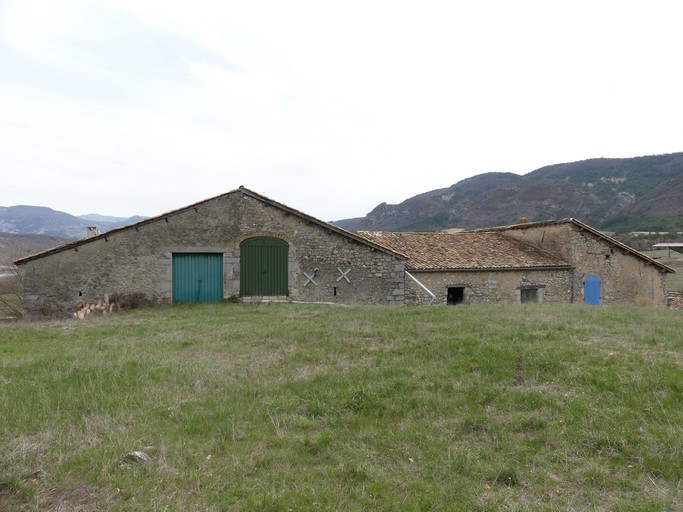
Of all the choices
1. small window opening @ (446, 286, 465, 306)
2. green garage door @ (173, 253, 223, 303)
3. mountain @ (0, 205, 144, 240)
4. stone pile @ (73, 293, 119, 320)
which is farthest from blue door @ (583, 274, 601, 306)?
mountain @ (0, 205, 144, 240)

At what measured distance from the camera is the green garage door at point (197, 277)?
1494 cm

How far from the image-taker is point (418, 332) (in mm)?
8711

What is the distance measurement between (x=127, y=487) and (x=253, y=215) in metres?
12.5

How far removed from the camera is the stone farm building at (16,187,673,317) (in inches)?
560

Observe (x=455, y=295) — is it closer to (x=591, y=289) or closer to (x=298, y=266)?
(x=591, y=289)

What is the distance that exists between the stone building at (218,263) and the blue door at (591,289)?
8852 millimetres

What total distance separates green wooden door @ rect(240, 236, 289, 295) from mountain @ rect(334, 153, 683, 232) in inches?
2485

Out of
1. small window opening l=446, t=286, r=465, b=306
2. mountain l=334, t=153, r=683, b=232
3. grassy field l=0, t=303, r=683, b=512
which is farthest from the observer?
mountain l=334, t=153, r=683, b=232

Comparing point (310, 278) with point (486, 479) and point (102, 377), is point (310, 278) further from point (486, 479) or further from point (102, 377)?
point (486, 479)

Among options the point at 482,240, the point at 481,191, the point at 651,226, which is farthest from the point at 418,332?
the point at 481,191

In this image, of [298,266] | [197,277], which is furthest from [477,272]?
[197,277]

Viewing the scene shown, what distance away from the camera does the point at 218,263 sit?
50.1 feet

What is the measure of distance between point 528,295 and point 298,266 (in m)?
9.95

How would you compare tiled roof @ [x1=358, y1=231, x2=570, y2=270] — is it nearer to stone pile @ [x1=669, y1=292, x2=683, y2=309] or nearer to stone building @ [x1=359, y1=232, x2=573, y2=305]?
stone building @ [x1=359, y1=232, x2=573, y2=305]
